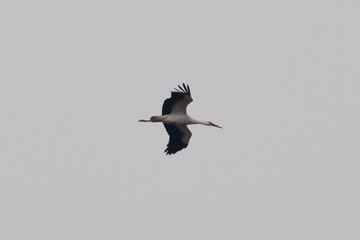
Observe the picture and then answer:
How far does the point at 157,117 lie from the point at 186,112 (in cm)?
100

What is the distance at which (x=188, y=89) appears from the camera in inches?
2024

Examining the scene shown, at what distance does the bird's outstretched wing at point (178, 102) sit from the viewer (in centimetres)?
5147

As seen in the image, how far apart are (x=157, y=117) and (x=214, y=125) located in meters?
2.85

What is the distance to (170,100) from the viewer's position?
170ft

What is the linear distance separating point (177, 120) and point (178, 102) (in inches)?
34.2

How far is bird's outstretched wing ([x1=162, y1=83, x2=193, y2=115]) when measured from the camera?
51469mm

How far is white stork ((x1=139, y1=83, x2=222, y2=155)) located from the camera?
169ft

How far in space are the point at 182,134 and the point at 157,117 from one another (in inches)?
54.9

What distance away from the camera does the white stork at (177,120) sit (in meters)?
51.7

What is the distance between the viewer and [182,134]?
176ft

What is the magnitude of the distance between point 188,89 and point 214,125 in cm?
353

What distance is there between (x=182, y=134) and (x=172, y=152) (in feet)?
2.35

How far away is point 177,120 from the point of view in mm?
52531
